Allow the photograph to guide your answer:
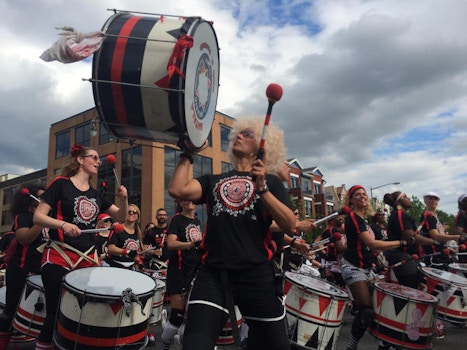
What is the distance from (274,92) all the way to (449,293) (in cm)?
489

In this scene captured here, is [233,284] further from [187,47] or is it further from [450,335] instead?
[450,335]

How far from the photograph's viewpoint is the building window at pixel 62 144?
3498 cm

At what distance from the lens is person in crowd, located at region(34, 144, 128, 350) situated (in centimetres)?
355

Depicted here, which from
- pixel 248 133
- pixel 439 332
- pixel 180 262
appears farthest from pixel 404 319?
pixel 248 133

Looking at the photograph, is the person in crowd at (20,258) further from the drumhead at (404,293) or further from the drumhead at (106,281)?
the drumhead at (404,293)

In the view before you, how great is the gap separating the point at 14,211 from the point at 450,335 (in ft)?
21.4

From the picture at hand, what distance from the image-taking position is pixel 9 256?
4777 millimetres

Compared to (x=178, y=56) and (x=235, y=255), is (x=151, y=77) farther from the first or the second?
(x=235, y=255)

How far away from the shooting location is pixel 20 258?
4562mm

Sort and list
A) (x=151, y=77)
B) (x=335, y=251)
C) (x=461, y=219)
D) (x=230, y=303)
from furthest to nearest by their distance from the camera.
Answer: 1. (x=335, y=251)
2. (x=461, y=219)
3. (x=151, y=77)
4. (x=230, y=303)

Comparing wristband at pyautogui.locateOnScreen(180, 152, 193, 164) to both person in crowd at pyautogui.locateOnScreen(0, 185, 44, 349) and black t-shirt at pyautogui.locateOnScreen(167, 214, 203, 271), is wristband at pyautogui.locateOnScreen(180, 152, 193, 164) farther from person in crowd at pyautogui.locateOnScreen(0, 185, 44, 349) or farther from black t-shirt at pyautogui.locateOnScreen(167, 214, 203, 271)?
black t-shirt at pyautogui.locateOnScreen(167, 214, 203, 271)

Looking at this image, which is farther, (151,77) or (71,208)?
(71,208)

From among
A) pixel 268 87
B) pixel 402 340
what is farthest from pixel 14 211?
pixel 402 340

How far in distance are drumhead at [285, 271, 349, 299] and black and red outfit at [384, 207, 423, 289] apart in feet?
4.23
